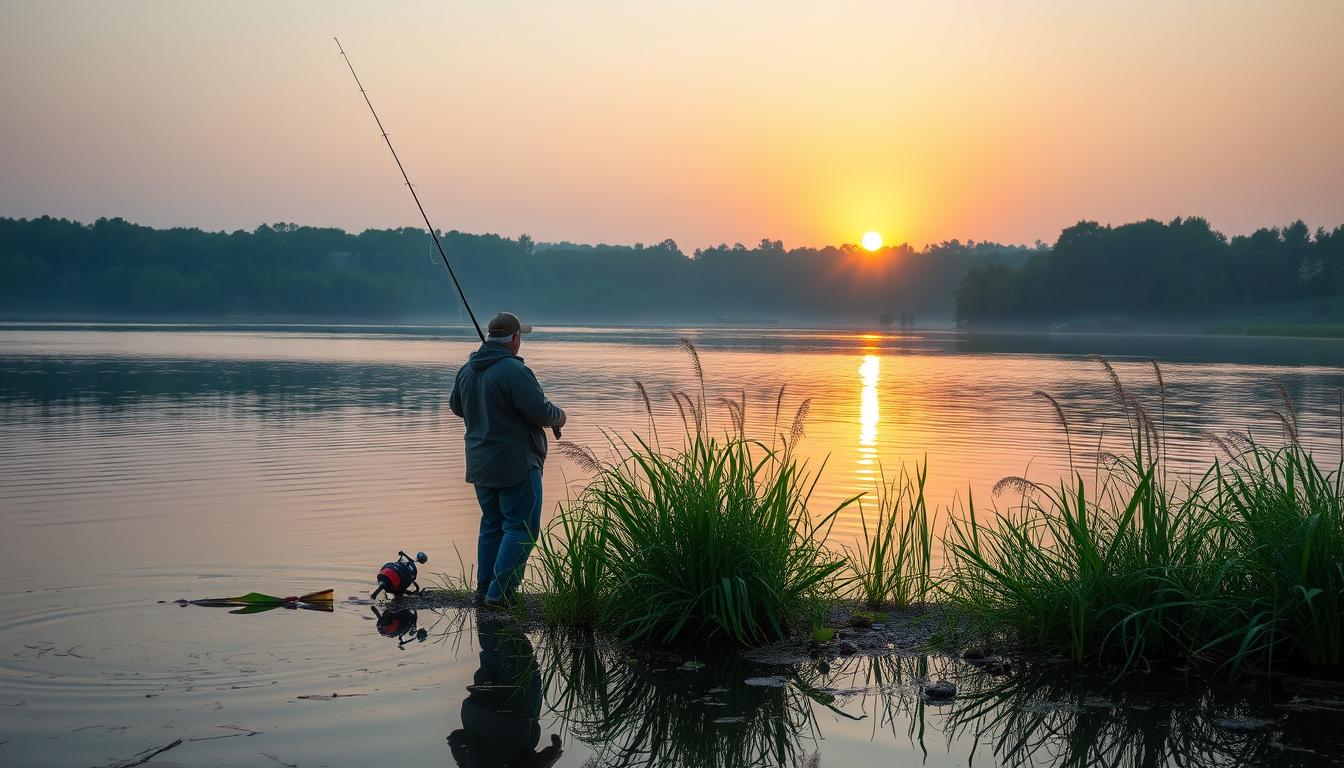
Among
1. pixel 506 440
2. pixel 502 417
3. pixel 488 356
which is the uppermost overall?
pixel 488 356

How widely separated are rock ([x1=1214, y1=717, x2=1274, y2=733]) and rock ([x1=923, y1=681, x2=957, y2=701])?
3.94 ft

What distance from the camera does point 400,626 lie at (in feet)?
23.8

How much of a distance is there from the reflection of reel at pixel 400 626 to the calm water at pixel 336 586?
11 centimetres

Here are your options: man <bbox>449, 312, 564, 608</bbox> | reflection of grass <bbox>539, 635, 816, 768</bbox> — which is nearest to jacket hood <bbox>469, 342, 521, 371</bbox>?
man <bbox>449, 312, 564, 608</bbox>

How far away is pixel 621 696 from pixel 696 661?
69cm

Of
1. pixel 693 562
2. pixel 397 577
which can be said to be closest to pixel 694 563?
pixel 693 562

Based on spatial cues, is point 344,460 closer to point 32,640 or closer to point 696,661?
point 32,640

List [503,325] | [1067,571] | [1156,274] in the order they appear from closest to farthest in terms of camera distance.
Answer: [1067,571] → [503,325] → [1156,274]

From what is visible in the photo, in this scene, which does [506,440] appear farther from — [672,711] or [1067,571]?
[1067,571]

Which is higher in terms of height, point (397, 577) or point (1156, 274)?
point (1156, 274)

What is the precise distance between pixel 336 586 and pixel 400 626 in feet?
4.49

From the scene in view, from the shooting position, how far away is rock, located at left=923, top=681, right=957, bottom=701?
233 inches

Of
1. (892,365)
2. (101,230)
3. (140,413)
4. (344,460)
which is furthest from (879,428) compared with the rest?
(101,230)

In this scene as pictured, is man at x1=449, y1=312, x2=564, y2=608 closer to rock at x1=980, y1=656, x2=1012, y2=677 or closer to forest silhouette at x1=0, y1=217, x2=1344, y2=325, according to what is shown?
rock at x1=980, y1=656, x2=1012, y2=677
